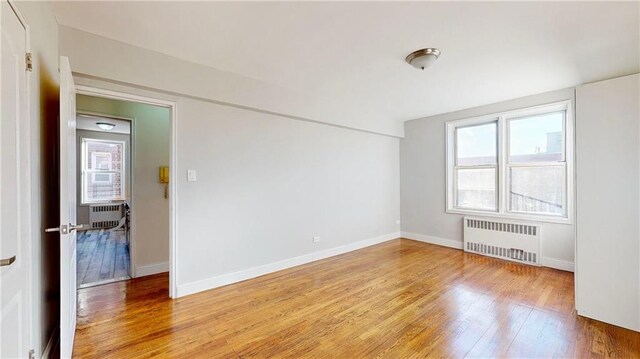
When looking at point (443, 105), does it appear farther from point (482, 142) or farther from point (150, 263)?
point (150, 263)

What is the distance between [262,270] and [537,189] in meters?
4.20

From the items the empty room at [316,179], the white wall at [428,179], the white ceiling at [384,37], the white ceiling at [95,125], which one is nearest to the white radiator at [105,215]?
the white ceiling at [95,125]

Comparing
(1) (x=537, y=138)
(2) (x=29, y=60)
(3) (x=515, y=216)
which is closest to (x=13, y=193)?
(2) (x=29, y=60)

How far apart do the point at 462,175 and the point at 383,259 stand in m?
2.21

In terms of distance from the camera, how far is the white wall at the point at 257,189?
296 cm

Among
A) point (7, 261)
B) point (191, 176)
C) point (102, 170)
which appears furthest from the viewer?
point (102, 170)

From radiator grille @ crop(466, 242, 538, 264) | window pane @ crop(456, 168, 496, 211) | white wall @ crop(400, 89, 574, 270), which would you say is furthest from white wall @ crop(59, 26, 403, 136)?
radiator grille @ crop(466, 242, 538, 264)

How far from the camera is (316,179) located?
13.9 ft

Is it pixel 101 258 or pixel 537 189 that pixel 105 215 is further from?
pixel 537 189

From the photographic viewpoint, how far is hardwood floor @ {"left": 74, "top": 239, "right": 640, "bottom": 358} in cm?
200

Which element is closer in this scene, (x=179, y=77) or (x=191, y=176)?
(x=179, y=77)

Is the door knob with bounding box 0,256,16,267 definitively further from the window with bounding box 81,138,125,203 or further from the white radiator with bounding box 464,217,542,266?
the window with bounding box 81,138,125,203

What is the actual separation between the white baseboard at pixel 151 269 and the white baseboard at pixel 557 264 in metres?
5.35

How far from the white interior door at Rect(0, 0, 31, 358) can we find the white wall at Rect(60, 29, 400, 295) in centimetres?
110
